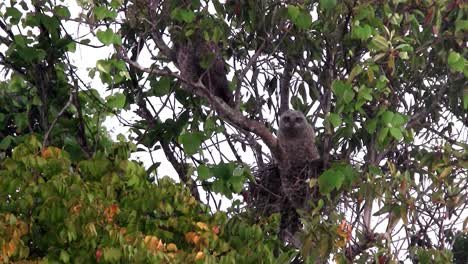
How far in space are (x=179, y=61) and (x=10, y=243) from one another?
3197 millimetres

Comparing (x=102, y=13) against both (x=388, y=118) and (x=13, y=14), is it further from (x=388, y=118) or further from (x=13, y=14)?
(x=388, y=118)

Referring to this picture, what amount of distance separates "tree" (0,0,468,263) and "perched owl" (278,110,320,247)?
0.12 meters

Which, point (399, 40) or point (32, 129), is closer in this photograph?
point (399, 40)

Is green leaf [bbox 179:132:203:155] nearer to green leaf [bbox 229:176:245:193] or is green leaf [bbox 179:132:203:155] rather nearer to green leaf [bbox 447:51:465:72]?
green leaf [bbox 229:176:245:193]

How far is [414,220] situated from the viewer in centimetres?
688

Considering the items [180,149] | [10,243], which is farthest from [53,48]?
[10,243]

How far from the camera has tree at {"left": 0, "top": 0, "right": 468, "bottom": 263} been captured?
5.46 m

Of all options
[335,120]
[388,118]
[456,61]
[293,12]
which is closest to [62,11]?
[293,12]

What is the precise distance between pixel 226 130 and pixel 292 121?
2.47ft

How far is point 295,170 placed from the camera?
294 inches

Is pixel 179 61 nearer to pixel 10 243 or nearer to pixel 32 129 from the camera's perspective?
pixel 32 129

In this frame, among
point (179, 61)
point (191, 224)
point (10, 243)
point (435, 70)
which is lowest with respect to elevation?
point (10, 243)

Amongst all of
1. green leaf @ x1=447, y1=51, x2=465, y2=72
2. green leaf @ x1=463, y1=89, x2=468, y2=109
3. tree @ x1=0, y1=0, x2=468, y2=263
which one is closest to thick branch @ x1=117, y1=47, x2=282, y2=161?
tree @ x1=0, y1=0, x2=468, y2=263

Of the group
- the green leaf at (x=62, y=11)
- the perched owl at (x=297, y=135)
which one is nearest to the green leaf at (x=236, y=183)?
the green leaf at (x=62, y=11)
